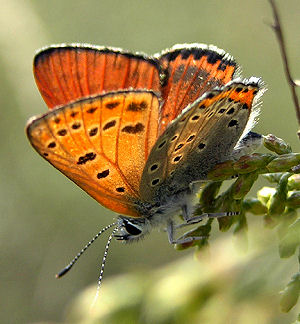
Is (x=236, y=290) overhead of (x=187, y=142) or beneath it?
beneath

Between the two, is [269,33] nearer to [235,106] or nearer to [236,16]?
[236,16]

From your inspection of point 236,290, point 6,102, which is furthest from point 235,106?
point 6,102

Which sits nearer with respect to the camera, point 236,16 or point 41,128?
point 41,128

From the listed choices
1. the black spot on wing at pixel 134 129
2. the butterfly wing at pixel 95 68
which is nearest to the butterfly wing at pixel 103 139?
the black spot on wing at pixel 134 129

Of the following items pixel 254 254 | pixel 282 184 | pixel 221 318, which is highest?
pixel 282 184

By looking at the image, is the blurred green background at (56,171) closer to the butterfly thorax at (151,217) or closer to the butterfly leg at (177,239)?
the butterfly thorax at (151,217)

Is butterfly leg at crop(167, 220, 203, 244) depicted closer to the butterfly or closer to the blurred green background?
the butterfly
